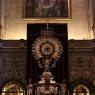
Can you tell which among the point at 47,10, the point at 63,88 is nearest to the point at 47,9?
the point at 47,10

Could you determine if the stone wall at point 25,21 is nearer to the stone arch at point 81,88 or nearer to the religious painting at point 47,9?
the religious painting at point 47,9

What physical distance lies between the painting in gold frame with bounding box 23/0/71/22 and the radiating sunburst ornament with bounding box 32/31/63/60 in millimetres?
1601

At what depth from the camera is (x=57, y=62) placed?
57.1 ft

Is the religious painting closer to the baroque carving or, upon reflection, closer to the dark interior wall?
the dark interior wall

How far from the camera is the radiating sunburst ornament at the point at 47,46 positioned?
17484 mm

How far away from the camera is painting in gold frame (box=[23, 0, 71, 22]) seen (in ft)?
62.0

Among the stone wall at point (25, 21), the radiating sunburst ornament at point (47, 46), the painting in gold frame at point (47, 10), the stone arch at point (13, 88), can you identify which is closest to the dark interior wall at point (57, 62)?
the radiating sunburst ornament at point (47, 46)

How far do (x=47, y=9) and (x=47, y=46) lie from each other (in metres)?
2.90

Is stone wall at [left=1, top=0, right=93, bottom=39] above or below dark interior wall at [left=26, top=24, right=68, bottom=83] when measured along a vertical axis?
above

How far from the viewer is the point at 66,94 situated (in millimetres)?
16328

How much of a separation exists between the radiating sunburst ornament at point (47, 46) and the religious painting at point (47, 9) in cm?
189

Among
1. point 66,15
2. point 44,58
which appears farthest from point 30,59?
point 66,15

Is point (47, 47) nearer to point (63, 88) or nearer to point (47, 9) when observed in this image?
point (63, 88)

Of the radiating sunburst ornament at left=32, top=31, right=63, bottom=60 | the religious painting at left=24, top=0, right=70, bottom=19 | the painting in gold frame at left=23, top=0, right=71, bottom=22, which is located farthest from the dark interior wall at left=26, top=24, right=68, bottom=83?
the religious painting at left=24, top=0, right=70, bottom=19
